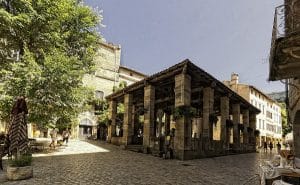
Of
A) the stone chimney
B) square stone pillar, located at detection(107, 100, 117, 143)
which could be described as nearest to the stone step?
square stone pillar, located at detection(107, 100, 117, 143)

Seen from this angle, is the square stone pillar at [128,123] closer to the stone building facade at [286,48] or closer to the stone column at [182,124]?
the stone column at [182,124]

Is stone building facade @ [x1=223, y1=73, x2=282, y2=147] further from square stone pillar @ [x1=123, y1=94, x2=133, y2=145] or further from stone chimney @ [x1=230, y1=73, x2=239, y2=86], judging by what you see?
square stone pillar @ [x1=123, y1=94, x2=133, y2=145]

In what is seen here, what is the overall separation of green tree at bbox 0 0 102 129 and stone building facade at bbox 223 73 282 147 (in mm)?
34390

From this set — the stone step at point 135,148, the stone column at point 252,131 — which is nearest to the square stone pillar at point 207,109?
the stone step at point 135,148

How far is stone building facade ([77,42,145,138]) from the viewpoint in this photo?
1523 inches

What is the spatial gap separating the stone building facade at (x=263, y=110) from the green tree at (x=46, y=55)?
3439 cm

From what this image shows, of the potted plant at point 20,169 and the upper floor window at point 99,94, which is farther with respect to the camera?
the upper floor window at point 99,94

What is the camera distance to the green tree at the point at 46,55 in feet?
53.7

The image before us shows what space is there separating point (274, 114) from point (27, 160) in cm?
6260

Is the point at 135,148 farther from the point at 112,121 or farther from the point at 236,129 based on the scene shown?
the point at 236,129

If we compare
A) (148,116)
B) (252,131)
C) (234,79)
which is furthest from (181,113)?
(234,79)

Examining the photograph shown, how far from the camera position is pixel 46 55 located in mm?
18703

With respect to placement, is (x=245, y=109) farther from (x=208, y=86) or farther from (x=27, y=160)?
(x=27, y=160)

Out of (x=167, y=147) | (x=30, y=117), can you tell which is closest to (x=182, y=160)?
(x=167, y=147)
